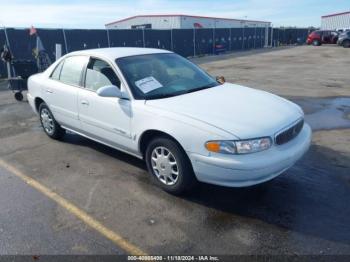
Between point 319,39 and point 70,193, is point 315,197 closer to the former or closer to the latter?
point 70,193

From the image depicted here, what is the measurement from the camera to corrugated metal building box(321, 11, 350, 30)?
177 ft

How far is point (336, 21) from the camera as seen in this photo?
5638 centimetres

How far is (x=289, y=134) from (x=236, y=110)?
0.63 m

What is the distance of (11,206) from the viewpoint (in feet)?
12.4

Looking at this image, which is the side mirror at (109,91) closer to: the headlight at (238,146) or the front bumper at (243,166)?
the front bumper at (243,166)

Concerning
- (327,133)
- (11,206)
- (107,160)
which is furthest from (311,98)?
(11,206)

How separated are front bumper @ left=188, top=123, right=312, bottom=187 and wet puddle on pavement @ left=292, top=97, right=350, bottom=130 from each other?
3.39 metres

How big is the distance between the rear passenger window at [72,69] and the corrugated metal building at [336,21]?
57.3 metres

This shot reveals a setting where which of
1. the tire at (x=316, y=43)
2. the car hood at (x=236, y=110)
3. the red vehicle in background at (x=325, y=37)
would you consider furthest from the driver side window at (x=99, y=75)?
the tire at (x=316, y=43)

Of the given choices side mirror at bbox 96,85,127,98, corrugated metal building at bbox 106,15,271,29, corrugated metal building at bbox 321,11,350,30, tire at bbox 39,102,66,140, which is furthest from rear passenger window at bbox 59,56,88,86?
corrugated metal building at bbox 321,11,350,30

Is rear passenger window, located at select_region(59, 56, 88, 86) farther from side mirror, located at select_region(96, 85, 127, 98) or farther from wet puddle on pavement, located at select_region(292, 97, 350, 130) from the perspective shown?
wet puddle on pavement, located at select_region(292, 97, 350, 130)

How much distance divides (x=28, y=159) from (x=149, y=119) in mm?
2478

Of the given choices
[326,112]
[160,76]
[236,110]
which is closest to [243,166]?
[236,110]

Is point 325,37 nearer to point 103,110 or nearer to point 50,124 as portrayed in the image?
point 50,124
